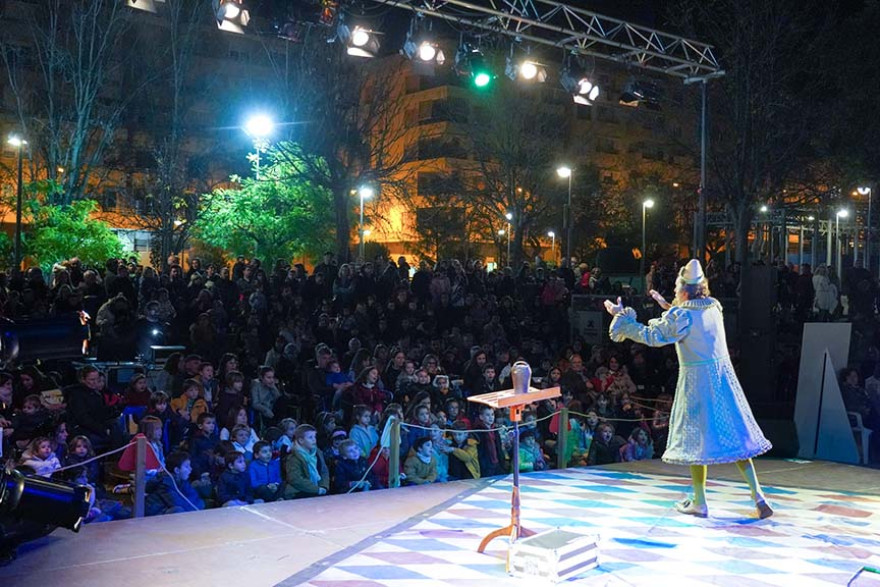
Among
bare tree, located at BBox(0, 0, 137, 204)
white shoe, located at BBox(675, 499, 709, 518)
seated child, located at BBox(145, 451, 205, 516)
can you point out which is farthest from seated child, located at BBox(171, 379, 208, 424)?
bare tree, located at BBox(0, 0, 137, 204)

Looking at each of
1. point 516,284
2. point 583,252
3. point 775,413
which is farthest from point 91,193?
point 775,413

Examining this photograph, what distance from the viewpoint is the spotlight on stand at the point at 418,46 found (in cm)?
1216

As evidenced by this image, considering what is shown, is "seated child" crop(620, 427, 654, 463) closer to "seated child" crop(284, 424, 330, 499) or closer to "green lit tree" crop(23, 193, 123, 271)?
"seated child" crop(284, 424, 330, 499)

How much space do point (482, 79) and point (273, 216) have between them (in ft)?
50.6

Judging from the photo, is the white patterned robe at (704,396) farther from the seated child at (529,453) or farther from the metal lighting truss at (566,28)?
the metal lighting truss at (566,28)

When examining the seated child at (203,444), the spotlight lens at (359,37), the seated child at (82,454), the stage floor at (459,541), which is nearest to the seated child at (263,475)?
the seated child at (203,444)

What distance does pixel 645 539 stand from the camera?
6402 millimetres

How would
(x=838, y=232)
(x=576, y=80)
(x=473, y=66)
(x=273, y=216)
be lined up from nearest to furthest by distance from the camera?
(x=473, y=66) → (x=576, y=80) → (x=838, y=232) → (x=273, y=216)

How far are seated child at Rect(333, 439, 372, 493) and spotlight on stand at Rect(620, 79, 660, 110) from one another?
793cm

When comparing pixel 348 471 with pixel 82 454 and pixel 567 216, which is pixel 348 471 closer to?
pixel 82 454

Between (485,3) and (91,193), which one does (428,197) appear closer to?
(91,193)

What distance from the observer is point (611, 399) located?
1173 cm

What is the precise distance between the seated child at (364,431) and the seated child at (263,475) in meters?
1.01

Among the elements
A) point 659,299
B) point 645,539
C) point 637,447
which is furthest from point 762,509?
point 637,447
